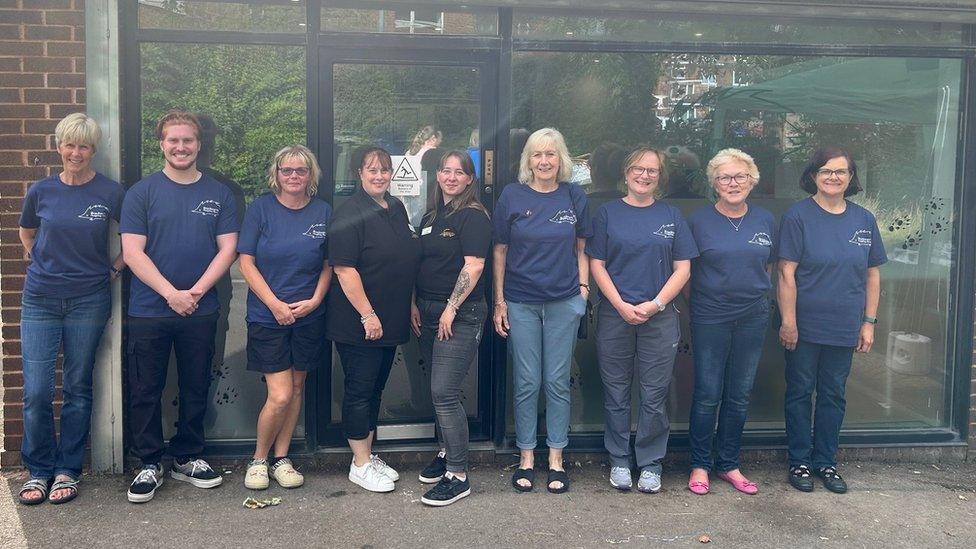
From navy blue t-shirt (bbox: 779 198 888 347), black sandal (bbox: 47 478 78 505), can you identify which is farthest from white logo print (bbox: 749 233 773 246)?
black sandal (bbox: 47 478 78 505)

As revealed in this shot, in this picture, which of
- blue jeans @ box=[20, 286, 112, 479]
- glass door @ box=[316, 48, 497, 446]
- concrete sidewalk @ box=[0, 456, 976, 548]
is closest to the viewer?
concrete sidewalk @ box=[0, 456, 976, 548]

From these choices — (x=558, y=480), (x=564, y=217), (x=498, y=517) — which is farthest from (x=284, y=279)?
(x=558, y=480)

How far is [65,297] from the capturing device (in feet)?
14.8

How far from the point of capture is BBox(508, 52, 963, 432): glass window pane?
→ 522 cm

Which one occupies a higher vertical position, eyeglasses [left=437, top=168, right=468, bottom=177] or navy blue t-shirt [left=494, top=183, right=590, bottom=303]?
eyeglasses [left=437, top=168, right=468, bottom=177]

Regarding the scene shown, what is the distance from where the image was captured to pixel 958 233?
5441mm

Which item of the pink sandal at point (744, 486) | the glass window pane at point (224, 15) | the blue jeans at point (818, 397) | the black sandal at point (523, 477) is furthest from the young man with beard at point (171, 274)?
the blue jeans at point (818, 397)

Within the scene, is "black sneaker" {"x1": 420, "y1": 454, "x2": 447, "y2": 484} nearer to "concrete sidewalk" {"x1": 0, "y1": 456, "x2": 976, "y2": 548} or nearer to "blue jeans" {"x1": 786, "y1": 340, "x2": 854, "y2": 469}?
"concrete sidewalk" {"x1": 0, "y1": 456, "x2": 976, "y2": 548}

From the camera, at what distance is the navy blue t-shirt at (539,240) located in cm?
467

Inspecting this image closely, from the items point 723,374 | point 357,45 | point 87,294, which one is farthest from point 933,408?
point 87,294

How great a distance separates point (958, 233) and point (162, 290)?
15.0 ft

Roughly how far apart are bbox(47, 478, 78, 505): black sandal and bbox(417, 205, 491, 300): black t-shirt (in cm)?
206

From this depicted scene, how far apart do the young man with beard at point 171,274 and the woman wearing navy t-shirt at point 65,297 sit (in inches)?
7.0

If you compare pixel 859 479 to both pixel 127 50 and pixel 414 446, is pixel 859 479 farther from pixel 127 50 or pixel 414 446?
pixel 127 50
